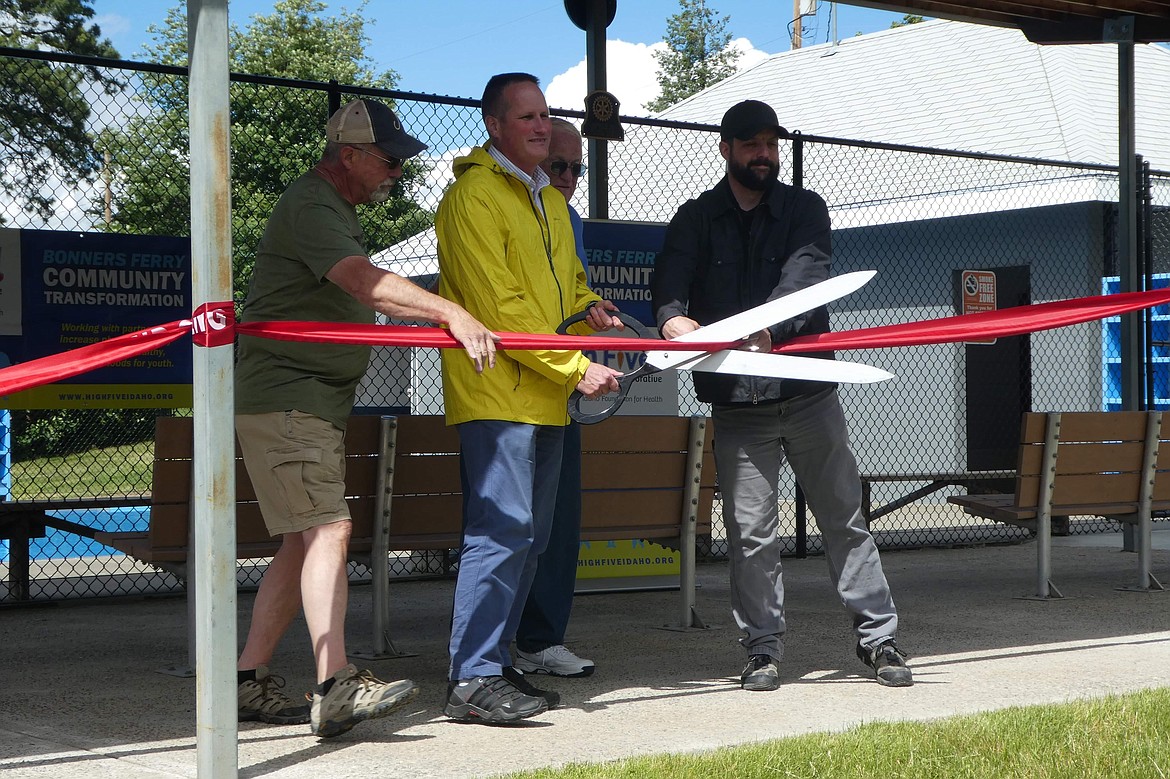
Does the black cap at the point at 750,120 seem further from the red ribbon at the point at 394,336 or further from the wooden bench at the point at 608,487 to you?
the wooden bench at the point at 608,487

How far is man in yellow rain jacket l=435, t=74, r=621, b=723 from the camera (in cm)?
446

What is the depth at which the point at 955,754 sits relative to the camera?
3861 mm

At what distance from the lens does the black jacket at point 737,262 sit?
514cm

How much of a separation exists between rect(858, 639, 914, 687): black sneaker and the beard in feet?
5.75

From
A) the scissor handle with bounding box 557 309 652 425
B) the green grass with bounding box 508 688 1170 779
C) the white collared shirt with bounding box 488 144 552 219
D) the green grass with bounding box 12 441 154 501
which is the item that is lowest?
the green grass with bounding box 12 441 154 501

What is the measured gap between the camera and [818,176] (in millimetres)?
16766

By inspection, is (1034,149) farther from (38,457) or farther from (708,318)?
(38,457)

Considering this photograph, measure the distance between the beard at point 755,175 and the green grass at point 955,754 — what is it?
6.59 ft

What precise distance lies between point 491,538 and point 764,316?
114 centimetres

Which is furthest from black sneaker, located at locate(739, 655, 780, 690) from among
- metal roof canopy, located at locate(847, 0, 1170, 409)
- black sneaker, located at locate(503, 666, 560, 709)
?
metal roof canopy, located at locate(847, 0, 1170, 409)

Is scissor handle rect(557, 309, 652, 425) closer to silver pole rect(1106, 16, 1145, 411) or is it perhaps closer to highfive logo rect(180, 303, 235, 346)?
highfive logo rect(180, 303, 235, 346)

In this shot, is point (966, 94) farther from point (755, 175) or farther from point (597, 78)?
point (755, 175)

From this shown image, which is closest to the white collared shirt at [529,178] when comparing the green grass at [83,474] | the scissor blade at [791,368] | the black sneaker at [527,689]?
the scissor blade at [791,368]

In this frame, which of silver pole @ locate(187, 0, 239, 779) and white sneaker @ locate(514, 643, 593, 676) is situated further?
white sneaker @ locate(514, 643, 593, 676)
